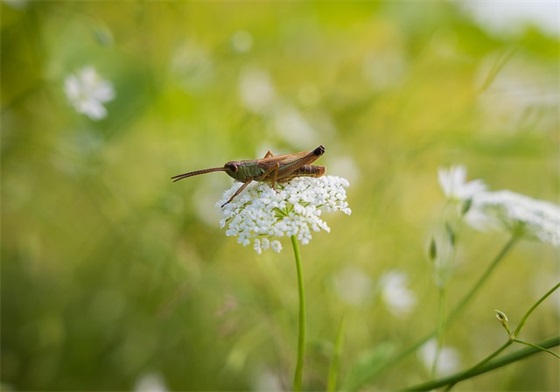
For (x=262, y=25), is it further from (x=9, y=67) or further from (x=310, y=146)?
(x=9, y=67)

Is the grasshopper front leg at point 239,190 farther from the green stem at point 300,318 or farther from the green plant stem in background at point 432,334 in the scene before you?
the green plant stem in background at point 432,334

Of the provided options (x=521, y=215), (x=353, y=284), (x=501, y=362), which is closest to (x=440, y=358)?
(x=353, y=284)

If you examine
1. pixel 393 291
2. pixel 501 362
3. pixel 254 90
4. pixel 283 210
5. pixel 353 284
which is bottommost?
pixel 501 362

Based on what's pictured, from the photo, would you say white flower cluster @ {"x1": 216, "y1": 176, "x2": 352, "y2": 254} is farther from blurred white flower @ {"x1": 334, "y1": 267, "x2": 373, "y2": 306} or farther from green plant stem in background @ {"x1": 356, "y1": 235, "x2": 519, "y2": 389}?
blurred white flower @ {"x1": 334, "y1": 267, "x2": 373, "y2": 306}

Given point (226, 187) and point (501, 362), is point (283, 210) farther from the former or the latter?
point (226, 187)

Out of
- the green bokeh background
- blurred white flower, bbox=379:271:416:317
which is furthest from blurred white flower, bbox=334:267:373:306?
blurred white flower, bbox=379:271:416:317

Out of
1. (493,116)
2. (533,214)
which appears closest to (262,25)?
(493,116)
